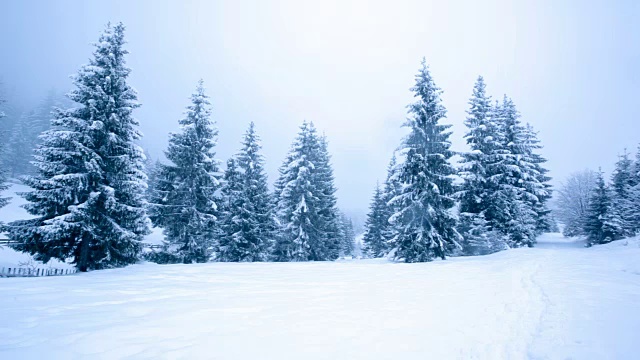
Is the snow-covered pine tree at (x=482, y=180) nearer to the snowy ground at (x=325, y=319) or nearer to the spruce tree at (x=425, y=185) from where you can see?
the spruce tree at (x=425, y=185)

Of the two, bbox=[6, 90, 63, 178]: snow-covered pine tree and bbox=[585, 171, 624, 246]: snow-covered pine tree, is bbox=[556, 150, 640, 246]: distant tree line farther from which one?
bbox=[6, 90, 63, 178]: snow-covered pine tree

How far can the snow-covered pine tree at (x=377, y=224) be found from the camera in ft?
122

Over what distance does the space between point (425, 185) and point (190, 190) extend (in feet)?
55.1

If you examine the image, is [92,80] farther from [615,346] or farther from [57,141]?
[615,346]

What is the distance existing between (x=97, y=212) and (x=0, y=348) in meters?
12.1

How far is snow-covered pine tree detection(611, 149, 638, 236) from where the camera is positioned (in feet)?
101

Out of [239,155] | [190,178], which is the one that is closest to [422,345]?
[190,178]

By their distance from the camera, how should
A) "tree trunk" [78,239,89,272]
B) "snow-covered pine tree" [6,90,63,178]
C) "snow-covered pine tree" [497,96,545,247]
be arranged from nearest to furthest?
"tree trunk" [78,239,89,272] → "snow-covered pine tree" [497,96,545,247] → "snow-covered pine tree" [6,90,63,178]

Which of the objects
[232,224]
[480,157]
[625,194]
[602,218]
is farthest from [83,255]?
[625,194]

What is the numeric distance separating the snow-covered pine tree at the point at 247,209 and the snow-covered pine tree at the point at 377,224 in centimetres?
1497

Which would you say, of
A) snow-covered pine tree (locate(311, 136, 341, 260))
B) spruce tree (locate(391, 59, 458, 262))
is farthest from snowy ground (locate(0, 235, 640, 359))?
snow-covered pine tree (locate(311, 136, 341, 260))

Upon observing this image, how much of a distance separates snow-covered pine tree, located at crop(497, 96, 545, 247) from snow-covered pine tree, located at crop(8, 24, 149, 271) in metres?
25.8

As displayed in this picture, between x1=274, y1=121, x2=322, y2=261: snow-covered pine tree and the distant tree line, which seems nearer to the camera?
x1=274, y1=121, x2=322, y2=261: snow-covered pine tree

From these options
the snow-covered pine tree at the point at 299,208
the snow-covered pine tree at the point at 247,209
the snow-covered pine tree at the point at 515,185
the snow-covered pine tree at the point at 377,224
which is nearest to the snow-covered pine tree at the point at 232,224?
the snow-covered pine tree at the point at 247,209
